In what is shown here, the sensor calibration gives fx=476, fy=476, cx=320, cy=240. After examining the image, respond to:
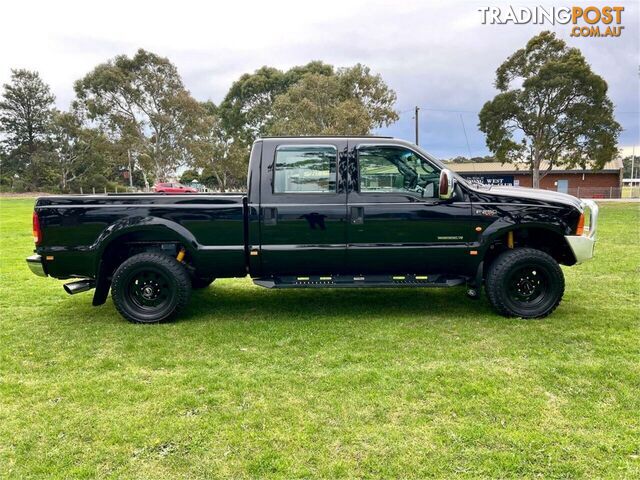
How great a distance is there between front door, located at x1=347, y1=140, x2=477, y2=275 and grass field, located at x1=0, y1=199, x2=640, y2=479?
27.0 inches

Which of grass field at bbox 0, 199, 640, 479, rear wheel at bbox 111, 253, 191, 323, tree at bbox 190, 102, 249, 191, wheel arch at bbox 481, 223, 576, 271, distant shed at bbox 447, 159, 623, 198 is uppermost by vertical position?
tree at bbox 190, 102, 249, 191

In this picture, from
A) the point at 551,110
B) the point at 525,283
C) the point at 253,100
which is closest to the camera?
the point at 525,283

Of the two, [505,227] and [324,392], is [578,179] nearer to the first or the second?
[505,227]

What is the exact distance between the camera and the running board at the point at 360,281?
5.17 meters

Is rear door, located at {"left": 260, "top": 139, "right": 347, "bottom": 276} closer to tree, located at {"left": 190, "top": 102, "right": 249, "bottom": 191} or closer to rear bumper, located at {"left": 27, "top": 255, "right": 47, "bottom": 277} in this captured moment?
rear bumper, located at {"left": 27, "top": 255, "right": 47, "bottom": 277}

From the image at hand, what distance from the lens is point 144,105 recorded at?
131 ft

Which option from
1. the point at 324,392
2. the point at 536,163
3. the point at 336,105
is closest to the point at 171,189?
the point at 324,392

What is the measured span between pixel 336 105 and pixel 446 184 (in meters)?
25.1

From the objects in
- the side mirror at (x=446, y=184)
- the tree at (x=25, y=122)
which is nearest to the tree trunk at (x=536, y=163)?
the side mirror at (x=446, y=184)

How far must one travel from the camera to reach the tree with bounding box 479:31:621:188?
2716 centimetres

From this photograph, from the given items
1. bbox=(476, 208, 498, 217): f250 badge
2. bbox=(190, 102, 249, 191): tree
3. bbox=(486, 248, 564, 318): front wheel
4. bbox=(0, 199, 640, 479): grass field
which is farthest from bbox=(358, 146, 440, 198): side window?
bbox=(190, 102, 249, 191): tree

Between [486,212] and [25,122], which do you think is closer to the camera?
[486,212]

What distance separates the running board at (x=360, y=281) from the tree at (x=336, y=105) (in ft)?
73.2

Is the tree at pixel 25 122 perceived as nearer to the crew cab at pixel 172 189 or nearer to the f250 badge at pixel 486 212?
the crew cab at pixel 172 189
